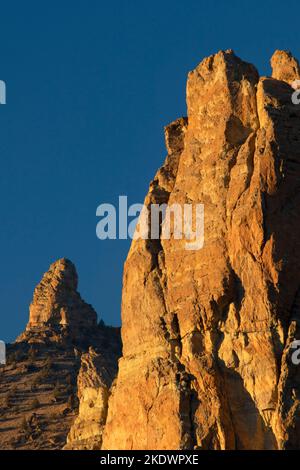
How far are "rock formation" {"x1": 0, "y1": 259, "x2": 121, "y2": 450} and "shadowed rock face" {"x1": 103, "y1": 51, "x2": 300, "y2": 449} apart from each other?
24289 millimetres

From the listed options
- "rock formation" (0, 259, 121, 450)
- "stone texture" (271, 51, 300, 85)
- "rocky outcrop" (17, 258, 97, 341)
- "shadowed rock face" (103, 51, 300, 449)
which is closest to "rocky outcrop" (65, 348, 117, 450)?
"shadowed rock face" (103, 51, 300, 449)

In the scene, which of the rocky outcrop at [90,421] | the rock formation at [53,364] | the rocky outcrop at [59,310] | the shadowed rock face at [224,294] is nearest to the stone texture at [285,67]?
the shadowed rock face at [224,294]

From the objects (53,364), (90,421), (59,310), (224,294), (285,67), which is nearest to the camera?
(224,294)

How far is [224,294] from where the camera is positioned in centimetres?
6675

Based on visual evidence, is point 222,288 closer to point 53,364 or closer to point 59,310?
point 53,364

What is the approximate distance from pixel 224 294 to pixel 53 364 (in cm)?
5842

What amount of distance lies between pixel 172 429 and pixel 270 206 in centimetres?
993

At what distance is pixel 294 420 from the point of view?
63406 mm

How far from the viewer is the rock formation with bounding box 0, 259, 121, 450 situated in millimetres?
106000

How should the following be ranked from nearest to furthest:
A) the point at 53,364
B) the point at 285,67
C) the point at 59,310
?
the point at 285,67 → the point at 53,364 → the point at 59,310

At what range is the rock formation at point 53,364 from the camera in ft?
348

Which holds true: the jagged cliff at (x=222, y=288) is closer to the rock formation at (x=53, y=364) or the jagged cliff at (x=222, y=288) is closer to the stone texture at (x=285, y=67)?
the stone texture at (x=285, y=67)

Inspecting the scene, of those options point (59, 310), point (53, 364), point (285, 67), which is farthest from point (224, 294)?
point (59, 310)

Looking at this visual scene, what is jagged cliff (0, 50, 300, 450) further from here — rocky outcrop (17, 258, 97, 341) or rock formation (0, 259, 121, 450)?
rocky outcrop (17, 258, 97, 341)
